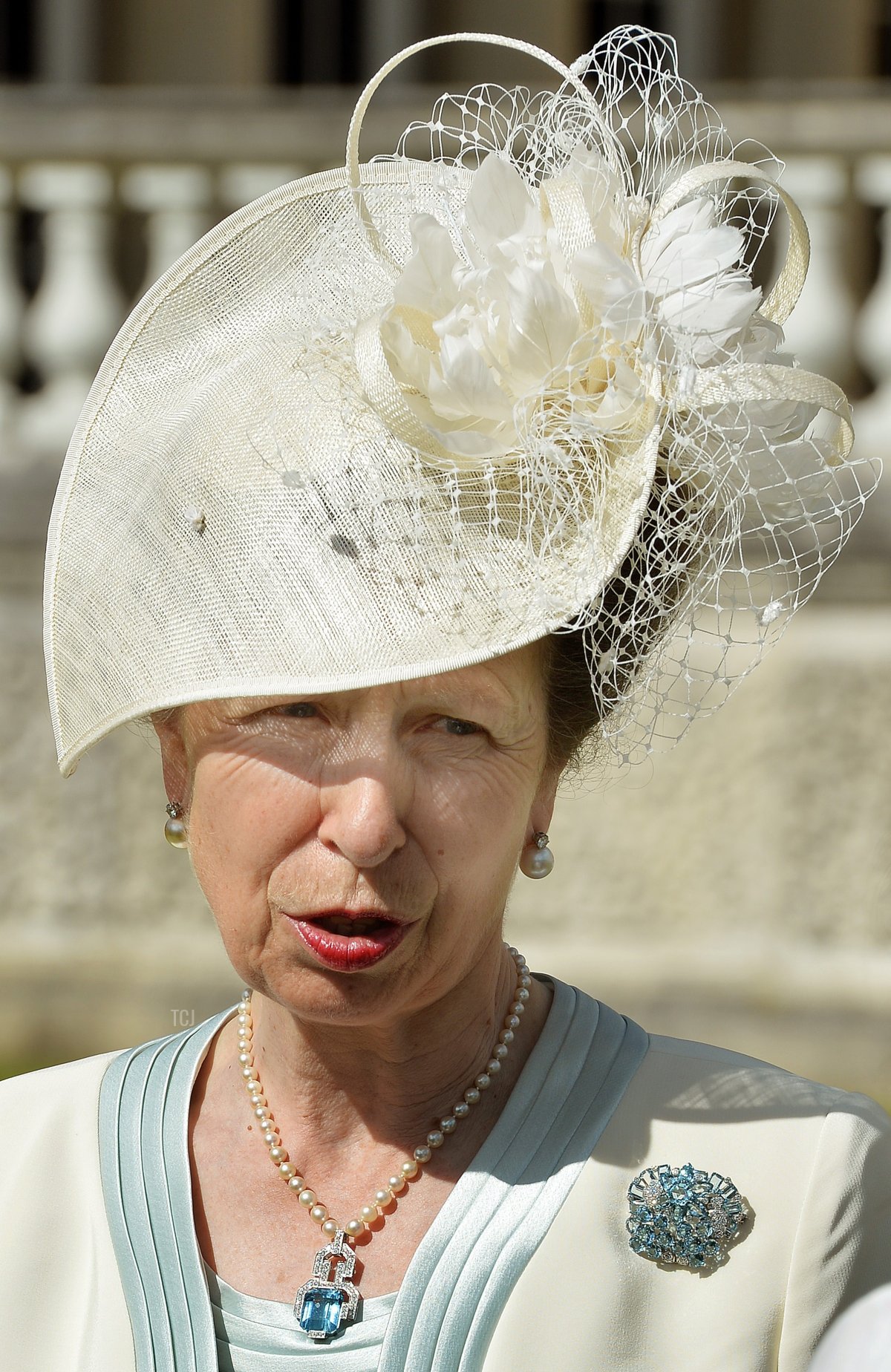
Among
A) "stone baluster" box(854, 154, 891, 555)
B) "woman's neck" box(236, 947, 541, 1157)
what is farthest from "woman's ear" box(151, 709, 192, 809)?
"stone baluster" box(854, 154, 891, 555)

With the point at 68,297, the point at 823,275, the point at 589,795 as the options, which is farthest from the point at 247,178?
the point at 589,795

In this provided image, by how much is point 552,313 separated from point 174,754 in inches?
27.2

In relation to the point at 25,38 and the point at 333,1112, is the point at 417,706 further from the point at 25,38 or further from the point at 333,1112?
the point at 25,38

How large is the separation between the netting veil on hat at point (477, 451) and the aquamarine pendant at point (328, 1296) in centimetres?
66

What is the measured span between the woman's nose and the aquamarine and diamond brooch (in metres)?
0.53

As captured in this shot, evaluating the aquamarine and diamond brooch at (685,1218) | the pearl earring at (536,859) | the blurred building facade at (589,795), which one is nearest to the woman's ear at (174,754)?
the pearl earring at (536,859)

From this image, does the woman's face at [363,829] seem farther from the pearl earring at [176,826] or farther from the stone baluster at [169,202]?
the stone baluster at [169,202]

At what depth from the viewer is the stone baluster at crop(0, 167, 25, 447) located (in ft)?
17.2

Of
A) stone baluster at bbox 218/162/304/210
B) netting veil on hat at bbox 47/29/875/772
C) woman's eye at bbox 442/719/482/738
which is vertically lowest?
woman's eye at bbox 442/719/482/738

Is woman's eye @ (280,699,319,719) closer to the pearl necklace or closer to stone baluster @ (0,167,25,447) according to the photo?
the pearl necklace

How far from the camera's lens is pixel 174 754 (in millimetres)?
1880

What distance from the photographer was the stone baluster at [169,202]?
17.0ft

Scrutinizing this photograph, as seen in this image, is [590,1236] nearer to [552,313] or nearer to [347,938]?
[347,938]

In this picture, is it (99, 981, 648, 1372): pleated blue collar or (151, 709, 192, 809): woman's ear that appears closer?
(99, 981, 648, 1372): pleated blue collar
